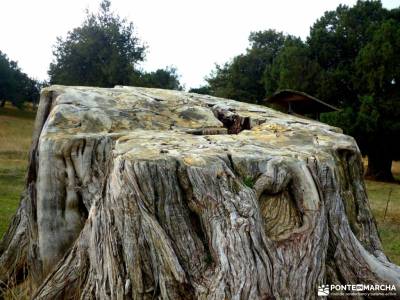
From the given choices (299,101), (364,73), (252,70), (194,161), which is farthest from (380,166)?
(194,161)

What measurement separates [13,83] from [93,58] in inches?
681

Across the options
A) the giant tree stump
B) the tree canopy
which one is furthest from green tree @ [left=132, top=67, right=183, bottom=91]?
the giant tree stump

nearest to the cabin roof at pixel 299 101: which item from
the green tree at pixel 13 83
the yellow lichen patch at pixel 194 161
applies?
the yellow lichen patch at pixel 194 161

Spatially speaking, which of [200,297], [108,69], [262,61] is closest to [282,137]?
[200,297]

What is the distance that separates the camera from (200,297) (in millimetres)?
3926

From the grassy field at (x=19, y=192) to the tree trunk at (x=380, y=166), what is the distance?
2940mm

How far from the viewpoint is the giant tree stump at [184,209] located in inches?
162

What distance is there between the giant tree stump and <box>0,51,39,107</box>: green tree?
48898 millimetres

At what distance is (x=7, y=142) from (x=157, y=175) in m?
28.2

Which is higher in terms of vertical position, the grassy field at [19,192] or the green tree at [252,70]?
the green tree at [252,70]

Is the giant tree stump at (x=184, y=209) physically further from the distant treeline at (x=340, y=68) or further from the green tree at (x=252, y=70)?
the green tree at (x=252, y=70)

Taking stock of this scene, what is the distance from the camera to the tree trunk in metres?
27.7

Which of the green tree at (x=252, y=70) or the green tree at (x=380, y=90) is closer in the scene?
the green tree at (x=380, y=90)

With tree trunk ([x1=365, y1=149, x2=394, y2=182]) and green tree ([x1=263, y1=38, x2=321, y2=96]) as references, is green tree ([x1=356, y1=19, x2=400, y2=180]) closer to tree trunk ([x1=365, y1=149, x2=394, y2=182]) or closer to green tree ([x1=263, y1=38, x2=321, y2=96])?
tree trunk ([x1=365, y1=149, x2=394, y2=182])
